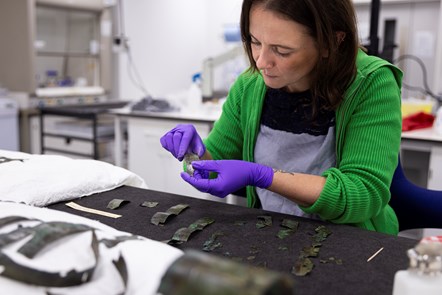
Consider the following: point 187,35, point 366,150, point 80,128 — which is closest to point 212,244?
point 366,150

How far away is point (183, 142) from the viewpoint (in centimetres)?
117

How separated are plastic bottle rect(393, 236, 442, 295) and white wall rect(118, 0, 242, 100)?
3.99 m

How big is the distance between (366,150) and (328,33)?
28 cm

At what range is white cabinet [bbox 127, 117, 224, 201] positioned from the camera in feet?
8.74

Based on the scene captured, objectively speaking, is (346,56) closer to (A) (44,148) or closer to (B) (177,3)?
(A) (44,148)

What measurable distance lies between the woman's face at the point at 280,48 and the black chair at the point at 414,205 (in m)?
0.46

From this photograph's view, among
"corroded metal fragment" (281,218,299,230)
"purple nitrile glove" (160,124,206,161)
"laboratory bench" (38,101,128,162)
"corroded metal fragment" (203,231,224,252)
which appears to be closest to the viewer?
"corroded metal fragment" (203,231,224,252)

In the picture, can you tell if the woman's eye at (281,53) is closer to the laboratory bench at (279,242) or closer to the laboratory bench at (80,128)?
the laboratory bench at (279,242)

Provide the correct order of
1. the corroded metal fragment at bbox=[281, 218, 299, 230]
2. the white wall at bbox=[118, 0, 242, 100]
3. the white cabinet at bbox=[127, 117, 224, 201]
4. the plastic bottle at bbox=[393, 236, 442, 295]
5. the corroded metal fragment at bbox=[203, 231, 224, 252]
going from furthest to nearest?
the white wall at bbox=[118, 0, 242, 100] < the white cabinet at bbox=[127, 117, 224, 201] < the corroded metal fragment at bbox=[281, 218, 299, 230] < the corroded metal fragment at bbox=[203, 231, 224, 252] < the plastic bottle at bbox=[393, 236, 442, 295]

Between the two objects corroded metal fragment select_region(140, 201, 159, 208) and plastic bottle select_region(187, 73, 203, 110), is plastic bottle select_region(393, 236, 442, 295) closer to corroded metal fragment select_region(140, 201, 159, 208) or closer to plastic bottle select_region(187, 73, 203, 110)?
corroded metal fragment select_region(140, 201, 159, 208)

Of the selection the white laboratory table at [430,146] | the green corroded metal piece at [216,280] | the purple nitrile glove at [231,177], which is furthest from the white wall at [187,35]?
the green corroded metal piece at [216,280]

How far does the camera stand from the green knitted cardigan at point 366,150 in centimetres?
101

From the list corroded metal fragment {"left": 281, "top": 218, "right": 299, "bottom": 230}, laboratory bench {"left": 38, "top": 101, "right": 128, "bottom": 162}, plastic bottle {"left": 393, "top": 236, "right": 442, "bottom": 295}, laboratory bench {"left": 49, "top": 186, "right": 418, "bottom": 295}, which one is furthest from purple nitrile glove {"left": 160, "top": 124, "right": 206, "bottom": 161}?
laboratory bench {"left": 38, "top": 101, "right": 128, "bottom": 162}

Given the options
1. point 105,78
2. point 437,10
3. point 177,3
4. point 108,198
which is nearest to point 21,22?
point 105,78
